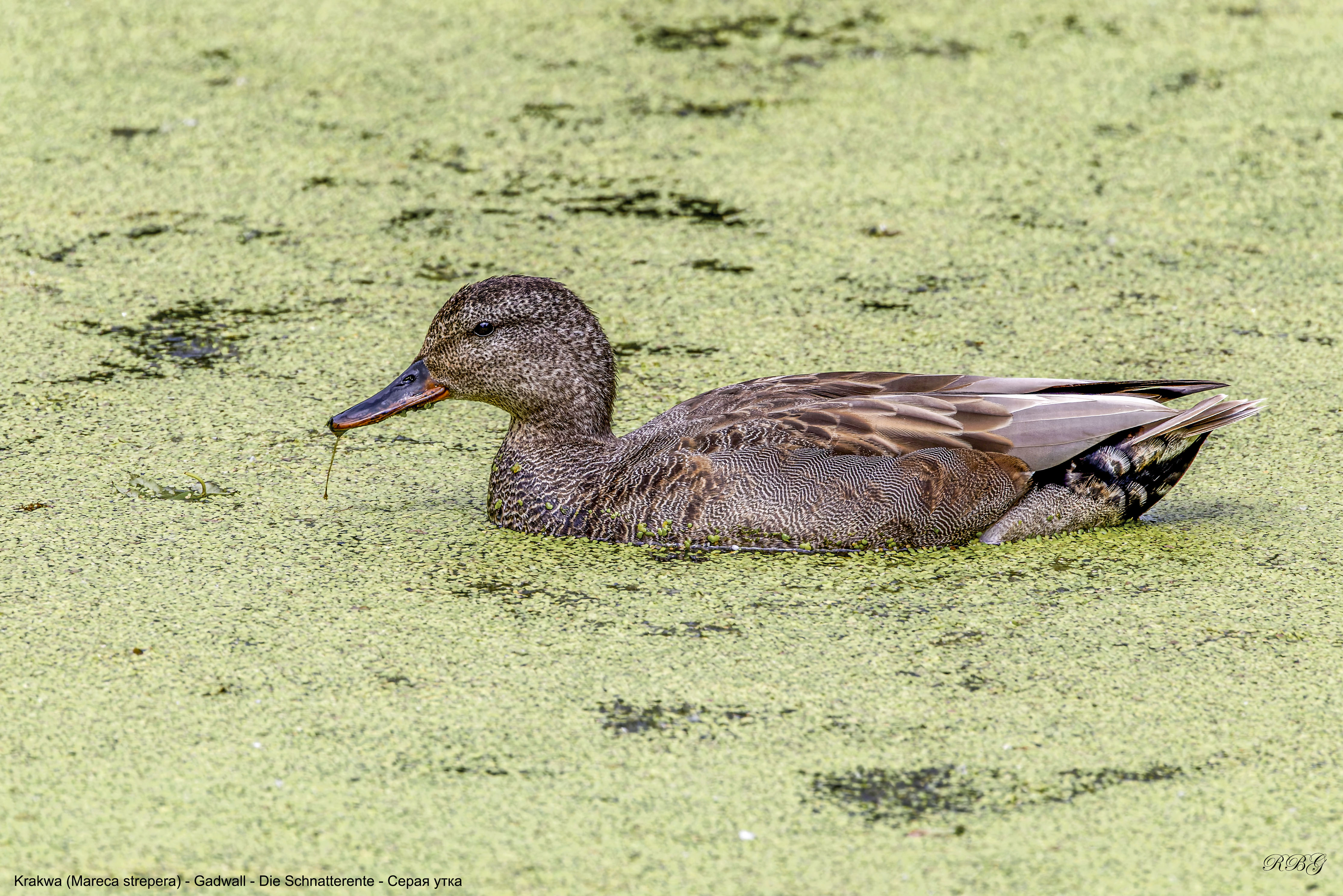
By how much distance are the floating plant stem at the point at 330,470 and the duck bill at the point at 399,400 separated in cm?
4

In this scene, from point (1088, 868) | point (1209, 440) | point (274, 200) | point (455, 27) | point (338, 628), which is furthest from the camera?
point (455, 27)

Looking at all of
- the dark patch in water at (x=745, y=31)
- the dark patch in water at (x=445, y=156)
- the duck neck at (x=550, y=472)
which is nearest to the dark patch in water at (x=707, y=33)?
the dark patch in water at (x=745, y=31)

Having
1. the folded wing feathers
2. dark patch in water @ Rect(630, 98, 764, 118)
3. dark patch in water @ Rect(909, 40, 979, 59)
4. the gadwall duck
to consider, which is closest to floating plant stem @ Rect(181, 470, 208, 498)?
the gadwall duck

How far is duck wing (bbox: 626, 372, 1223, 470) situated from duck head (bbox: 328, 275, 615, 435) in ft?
0.81

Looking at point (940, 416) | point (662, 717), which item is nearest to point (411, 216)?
point (940, 416)

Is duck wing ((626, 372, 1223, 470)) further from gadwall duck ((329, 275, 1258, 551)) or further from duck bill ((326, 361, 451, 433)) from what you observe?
duck bill ((326, 361, 451, 433))

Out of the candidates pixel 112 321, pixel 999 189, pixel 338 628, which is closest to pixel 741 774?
pixel 338 628

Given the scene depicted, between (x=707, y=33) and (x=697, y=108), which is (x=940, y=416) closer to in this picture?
(x=697, y=108)

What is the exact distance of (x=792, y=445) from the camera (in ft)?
12.3

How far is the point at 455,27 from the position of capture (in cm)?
727

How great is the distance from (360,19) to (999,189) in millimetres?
2971

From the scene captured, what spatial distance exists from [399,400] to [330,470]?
251mm

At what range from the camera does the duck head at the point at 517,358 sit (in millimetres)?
4020

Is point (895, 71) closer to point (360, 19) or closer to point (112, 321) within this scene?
point (360, 19)
